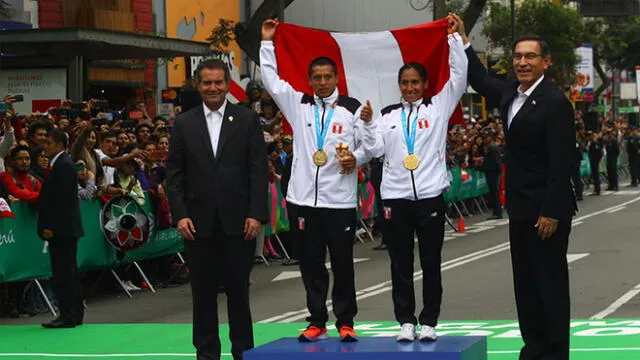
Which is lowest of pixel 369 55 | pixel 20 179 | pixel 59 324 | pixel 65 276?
pixel 59 324

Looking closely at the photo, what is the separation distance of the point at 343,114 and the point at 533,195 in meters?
1.57

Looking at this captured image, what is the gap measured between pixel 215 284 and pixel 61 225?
4.93m

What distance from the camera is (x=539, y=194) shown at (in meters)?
9.31

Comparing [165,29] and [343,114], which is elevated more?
[165,29]

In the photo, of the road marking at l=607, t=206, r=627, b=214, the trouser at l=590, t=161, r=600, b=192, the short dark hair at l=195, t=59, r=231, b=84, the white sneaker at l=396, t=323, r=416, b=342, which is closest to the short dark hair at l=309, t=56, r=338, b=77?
the short dark hair at l=195, t=59, r=231, b=84

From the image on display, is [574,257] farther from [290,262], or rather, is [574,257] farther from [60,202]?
[60,202]

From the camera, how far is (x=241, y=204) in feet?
32.6

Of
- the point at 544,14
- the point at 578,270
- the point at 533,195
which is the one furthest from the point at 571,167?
the point at 544,14

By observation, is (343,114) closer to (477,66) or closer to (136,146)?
(477,66)

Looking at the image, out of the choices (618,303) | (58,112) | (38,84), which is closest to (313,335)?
(618,303)

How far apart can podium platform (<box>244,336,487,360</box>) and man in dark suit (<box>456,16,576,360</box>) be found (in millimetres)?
492

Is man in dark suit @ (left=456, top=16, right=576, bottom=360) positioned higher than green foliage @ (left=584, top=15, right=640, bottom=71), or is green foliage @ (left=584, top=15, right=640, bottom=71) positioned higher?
green foliage @ (left=584, top=15, right=640, bottom=71)

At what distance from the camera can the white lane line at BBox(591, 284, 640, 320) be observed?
14.5 metres

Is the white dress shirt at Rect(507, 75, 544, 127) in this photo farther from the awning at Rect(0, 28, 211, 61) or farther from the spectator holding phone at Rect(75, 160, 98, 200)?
the awning at Rect(0, 28, 211, 61)
